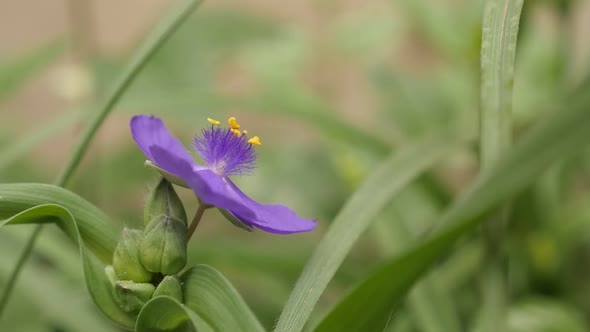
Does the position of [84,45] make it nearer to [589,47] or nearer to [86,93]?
[86,93]

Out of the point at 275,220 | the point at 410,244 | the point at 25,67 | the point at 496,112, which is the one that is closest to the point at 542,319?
the point at 410,244

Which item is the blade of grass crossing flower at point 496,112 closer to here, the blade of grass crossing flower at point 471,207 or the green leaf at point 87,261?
the blade of grass crossing flower at point 471,207

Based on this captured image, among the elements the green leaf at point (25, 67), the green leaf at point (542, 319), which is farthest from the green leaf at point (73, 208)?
the green leaf at point (25, 67)

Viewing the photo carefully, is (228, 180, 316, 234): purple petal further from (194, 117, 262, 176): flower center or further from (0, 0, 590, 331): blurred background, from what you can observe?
(0, 0, 590, 331): blurred background

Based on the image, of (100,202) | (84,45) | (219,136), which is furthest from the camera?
(84,45)

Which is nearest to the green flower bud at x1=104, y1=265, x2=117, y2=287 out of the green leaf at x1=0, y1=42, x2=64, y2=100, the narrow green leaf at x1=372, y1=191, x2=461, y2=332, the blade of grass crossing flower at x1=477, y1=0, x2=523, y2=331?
the blade of grass crossing flower at x1=477, y1=0, x2=523, y2=331

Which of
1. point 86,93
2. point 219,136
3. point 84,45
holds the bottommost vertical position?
point 219,136

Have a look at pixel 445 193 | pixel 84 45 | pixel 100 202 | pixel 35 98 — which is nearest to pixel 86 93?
pixel 100 202
